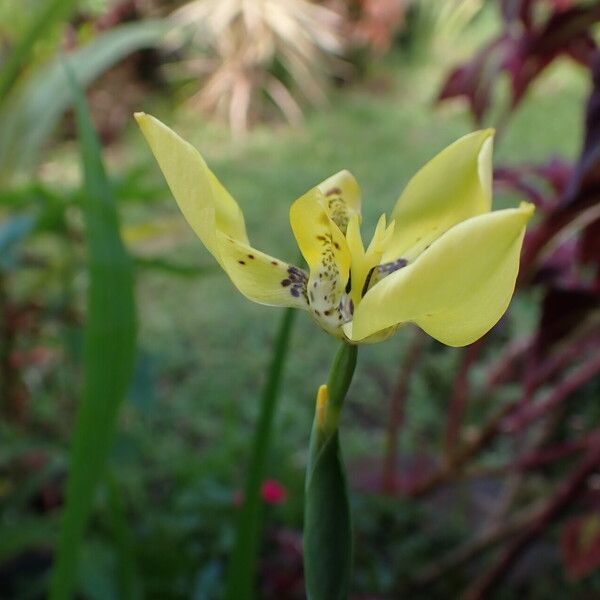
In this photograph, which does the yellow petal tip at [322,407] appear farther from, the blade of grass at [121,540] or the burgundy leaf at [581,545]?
the burgundy leaf at [581,545]

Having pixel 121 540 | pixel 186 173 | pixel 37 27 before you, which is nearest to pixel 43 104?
pixel 37 27

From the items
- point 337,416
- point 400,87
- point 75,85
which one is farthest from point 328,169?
point 337,416

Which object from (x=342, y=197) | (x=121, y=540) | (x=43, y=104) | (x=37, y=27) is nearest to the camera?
(x=342, y=197)

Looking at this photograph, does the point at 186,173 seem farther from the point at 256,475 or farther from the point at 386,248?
the point at 256,475

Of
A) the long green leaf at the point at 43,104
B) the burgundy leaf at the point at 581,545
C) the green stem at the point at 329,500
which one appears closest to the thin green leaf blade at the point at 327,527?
the green stem at the point at 329,500

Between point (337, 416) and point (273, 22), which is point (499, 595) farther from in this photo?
point (273, 22)

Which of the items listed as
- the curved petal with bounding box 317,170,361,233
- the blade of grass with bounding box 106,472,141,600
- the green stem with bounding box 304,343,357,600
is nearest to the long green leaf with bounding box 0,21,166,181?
the blade of grass with bounding box 106,472,141,600

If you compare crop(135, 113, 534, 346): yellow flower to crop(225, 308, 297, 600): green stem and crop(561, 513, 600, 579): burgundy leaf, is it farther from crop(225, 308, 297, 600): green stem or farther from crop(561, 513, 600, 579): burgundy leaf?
crop(561, 513, 600, 579): burgundy leaf
